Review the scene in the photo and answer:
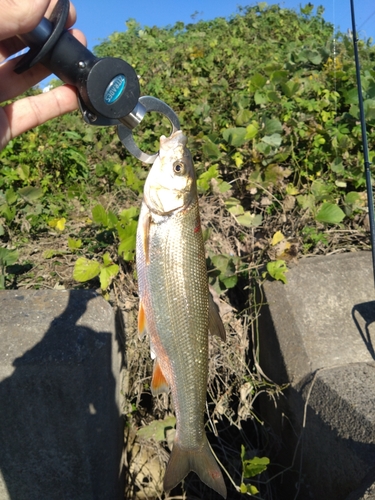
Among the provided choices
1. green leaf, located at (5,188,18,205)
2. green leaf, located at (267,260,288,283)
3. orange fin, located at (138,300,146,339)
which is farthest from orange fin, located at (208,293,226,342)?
green leaf, located at (5,188,18,205)

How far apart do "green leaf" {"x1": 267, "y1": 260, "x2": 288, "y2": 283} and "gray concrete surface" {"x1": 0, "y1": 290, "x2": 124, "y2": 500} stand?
1069 mm

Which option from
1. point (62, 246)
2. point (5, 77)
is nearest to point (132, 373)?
point (62, 246)

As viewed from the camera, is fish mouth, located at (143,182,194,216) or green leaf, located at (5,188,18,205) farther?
green leaf, located at (5,188,18,205)

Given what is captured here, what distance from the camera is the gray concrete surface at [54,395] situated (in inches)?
91.9

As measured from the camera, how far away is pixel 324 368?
2.52 metres

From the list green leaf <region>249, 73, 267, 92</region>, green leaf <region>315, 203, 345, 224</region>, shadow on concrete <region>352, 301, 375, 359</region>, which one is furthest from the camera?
green leaf <region>249, 73, 267, 92</region>

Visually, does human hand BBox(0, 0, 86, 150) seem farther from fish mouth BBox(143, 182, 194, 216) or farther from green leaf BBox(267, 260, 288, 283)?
green leaf BBox(267, 260, 288, 283)

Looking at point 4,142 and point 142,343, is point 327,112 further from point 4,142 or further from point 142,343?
point 4,142

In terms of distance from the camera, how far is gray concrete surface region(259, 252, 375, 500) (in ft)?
6.97

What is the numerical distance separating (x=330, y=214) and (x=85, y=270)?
5.76ft

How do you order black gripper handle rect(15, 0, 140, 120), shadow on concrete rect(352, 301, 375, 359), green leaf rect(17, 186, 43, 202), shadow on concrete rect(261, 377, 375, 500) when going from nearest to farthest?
black gripper handle rect(15, 0, 140, 120), shadow on concrete rect(261, 377, 375, 500), shadow on concrete rect(352, 301, 375, 359), green leaf rect(17, 186, 43, 202)

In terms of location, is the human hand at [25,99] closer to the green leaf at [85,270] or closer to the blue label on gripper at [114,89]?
the blue label on gripper at [114,89]

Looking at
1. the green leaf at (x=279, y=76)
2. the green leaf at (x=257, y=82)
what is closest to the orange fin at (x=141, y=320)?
the green leaf at (x=257, y=82)

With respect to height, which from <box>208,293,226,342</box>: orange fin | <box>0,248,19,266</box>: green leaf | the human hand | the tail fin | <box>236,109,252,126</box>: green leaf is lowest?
the tail fin
